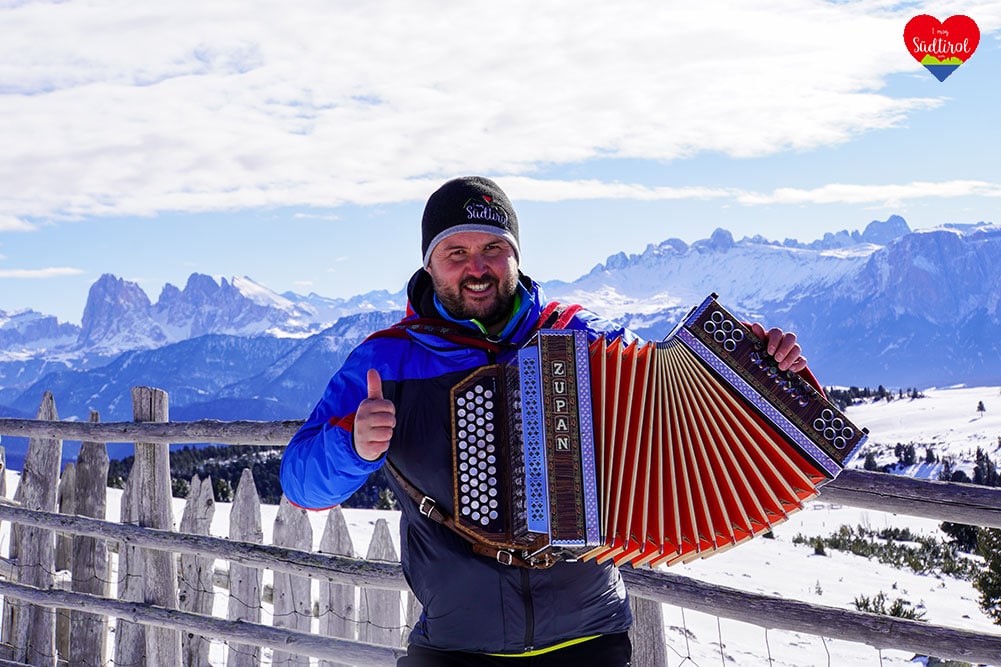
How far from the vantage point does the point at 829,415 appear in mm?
2855

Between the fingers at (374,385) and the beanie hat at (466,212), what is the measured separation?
1.70 ft

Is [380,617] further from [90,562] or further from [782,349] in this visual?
[782,349]

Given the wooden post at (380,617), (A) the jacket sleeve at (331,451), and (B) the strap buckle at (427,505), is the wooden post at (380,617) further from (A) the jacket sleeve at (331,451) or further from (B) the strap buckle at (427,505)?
(B) the strap buckle at (427,505)

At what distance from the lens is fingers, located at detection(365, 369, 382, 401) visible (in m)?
2.85

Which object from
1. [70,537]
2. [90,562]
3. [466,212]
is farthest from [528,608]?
[70,537]

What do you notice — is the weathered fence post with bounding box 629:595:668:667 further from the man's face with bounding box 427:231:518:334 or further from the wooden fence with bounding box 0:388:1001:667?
the man's face with bounding box 427:231:518:334

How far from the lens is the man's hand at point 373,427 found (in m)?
2.78

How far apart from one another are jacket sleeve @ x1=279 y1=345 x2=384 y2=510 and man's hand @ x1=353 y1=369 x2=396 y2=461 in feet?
0.26

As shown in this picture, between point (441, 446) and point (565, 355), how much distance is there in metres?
0.49

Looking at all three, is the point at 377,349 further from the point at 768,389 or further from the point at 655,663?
the point at 655,663

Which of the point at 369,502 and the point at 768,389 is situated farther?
the point at 369,502

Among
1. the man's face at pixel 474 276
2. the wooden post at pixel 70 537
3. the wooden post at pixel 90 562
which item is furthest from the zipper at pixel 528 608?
the wooden post at pixel 70 537

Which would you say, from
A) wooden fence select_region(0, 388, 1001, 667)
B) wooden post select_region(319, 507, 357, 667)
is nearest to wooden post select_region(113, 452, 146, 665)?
wooden fence select_region(0, 388, 1001, 667)

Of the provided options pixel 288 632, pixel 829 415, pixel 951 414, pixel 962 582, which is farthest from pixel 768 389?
pixel 951 414
